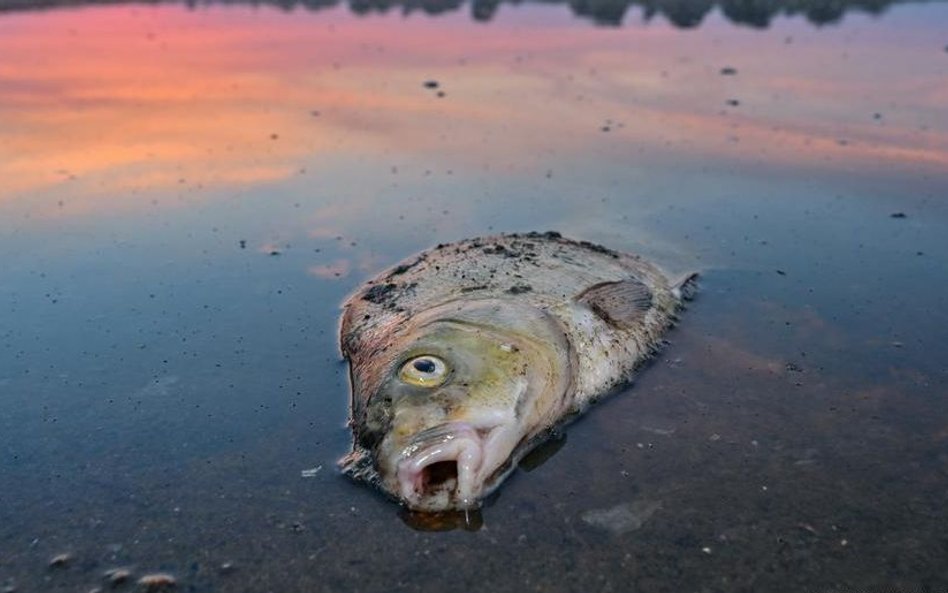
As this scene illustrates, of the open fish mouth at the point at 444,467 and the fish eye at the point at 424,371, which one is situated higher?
the fish eye at the point at 424,371

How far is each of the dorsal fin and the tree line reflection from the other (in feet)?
48.3

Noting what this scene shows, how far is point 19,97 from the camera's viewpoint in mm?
13617

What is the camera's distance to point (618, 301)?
20.5ft

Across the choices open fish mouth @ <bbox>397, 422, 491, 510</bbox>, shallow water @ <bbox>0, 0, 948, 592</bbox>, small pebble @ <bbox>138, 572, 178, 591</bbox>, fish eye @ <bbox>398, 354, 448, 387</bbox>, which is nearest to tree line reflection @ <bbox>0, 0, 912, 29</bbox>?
shallow water @ <bbox>0, 0, 948, 592</bbox>

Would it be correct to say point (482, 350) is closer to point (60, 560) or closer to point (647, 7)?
point (60, 560)

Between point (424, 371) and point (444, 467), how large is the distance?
1.70 ft

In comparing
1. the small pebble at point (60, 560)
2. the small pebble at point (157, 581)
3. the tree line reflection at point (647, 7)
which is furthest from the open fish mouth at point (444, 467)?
the tree line reflection at point (647, 7)

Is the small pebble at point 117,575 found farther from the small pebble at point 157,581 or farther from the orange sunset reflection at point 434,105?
the orange sunset reflection at point 434,105

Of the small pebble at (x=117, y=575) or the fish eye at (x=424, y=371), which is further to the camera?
the fish eye at (x=424, y=371)

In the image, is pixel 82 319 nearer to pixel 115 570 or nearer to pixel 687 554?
pixel 115 570

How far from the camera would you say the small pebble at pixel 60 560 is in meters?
4.23

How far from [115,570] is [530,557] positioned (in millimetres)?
1966

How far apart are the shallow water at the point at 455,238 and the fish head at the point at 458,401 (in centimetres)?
20

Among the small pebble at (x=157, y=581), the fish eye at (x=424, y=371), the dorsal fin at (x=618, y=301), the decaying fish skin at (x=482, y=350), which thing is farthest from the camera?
the dorsal fin at (x=618, y=301)
